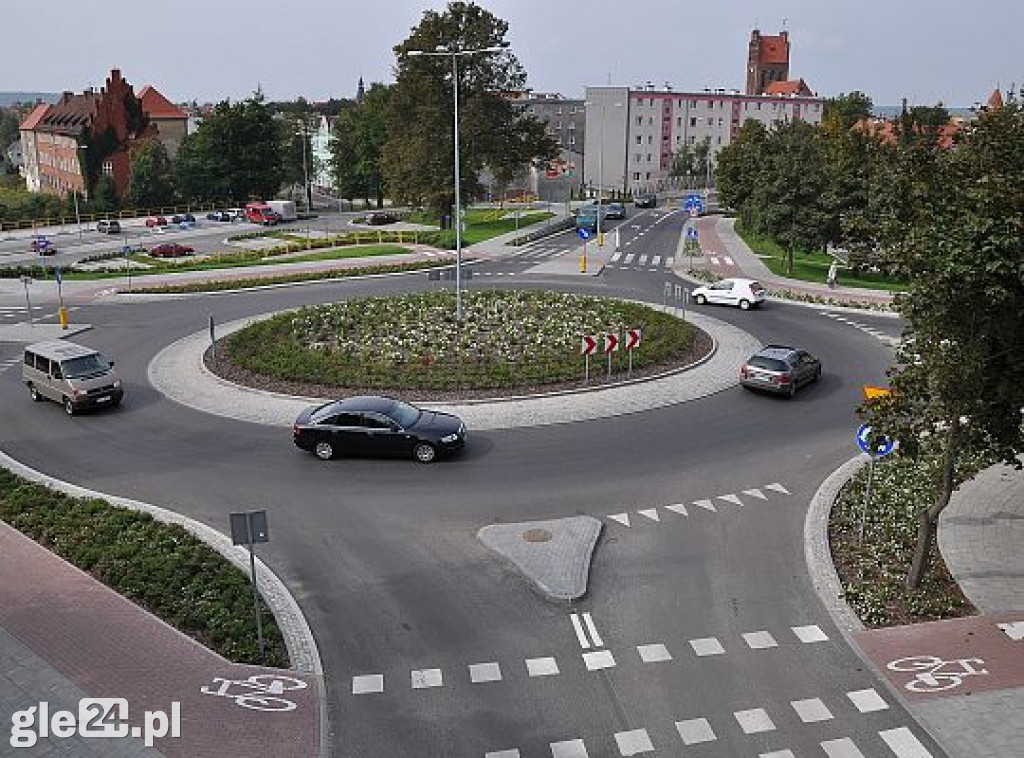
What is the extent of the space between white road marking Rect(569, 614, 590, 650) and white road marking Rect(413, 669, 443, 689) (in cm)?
215

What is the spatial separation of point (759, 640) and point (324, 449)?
34.9 ft

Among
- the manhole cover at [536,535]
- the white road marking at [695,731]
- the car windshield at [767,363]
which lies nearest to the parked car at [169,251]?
the car windshield at [767,363]

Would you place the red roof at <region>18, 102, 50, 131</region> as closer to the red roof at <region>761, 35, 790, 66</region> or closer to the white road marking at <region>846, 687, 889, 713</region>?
the red roof at <region>761, 35, 790, 66</region>

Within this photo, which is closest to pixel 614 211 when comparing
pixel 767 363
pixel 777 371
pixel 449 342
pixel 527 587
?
pixel 449 342

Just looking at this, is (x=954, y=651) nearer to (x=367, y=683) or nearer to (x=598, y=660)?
(x=598, y=660)

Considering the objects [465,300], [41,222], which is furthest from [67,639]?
[41,222]

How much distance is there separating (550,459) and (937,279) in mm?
9832

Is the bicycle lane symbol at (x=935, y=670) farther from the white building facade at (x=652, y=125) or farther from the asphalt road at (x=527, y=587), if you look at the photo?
the white building facade at (x=652, y=125)

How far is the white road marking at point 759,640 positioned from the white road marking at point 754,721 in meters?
1.53

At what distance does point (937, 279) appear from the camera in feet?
39.1

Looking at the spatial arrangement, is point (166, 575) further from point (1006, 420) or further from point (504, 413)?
point (1006, 420)

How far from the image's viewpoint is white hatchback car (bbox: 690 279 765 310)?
3778 cm

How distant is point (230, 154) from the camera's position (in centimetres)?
8919

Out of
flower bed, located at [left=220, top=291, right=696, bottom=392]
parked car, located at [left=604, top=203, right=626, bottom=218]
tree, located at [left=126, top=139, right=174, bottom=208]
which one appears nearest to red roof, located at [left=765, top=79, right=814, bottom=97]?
parked car, located at [left=604, top=203, right=626, bottom=218]
